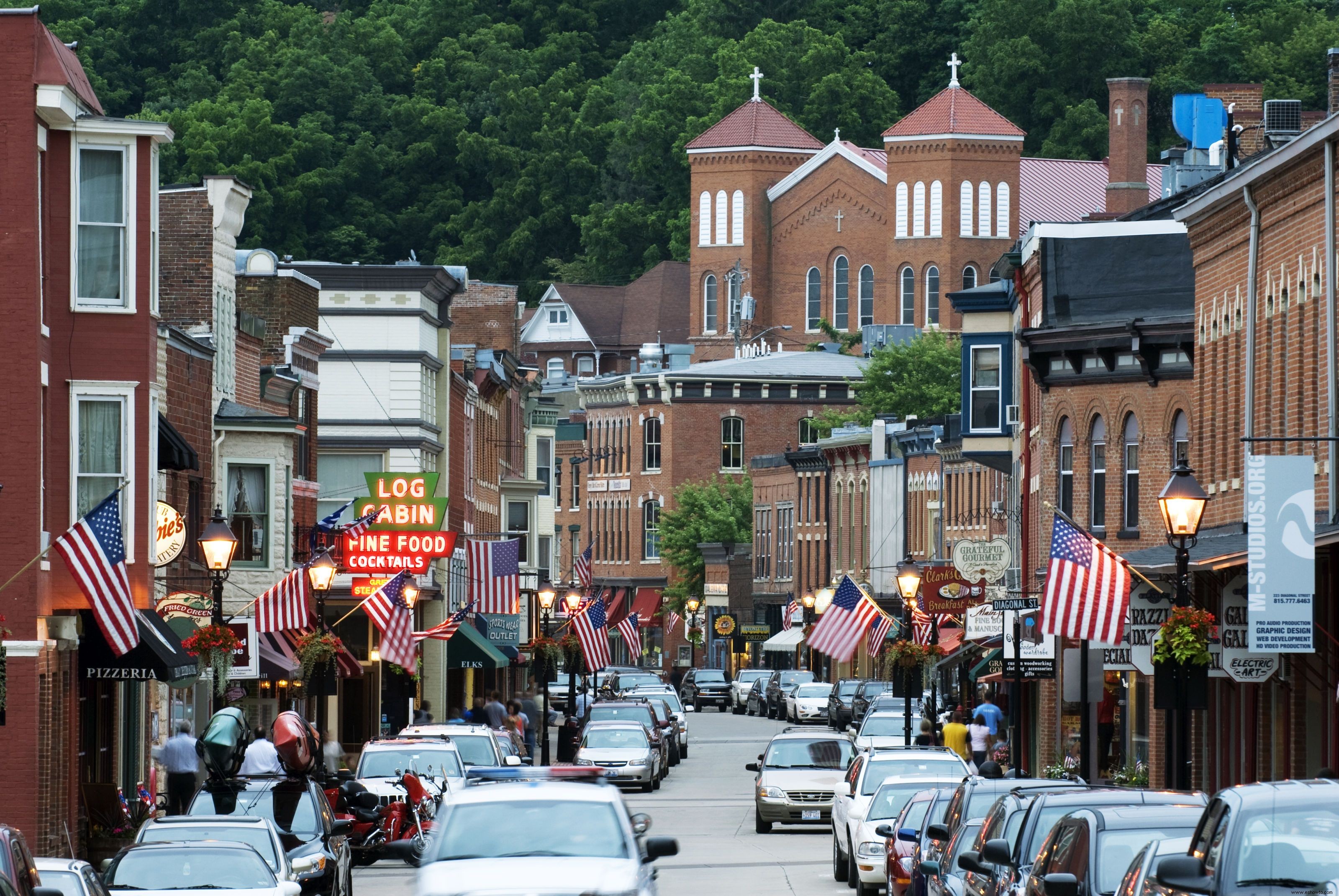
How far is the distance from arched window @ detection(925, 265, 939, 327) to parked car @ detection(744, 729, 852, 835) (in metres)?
93.2

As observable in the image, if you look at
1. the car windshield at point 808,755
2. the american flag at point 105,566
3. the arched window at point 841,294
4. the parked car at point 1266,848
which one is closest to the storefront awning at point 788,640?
the arched window at point 841,294

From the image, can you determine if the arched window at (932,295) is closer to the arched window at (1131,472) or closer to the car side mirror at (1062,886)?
the arched window at (1131,472)

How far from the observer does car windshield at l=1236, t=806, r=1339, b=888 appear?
13000mm

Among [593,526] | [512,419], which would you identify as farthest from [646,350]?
[512,419]

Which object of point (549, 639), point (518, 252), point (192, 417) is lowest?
point (549, 639)

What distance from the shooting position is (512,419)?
272 feet

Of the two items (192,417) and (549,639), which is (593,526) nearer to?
(549,639)

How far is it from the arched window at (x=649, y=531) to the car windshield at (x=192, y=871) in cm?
11140

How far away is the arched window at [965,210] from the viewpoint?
129625 millimetres

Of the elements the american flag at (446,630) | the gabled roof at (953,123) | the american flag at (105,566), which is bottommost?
the american flag at (446,630)

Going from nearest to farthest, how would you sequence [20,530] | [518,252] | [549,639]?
[20,530] < [549,639] < [518,252]

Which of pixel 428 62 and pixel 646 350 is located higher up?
pixel 428 62

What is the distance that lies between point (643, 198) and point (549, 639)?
10453 centimetres

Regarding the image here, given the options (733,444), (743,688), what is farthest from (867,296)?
(743,688)
